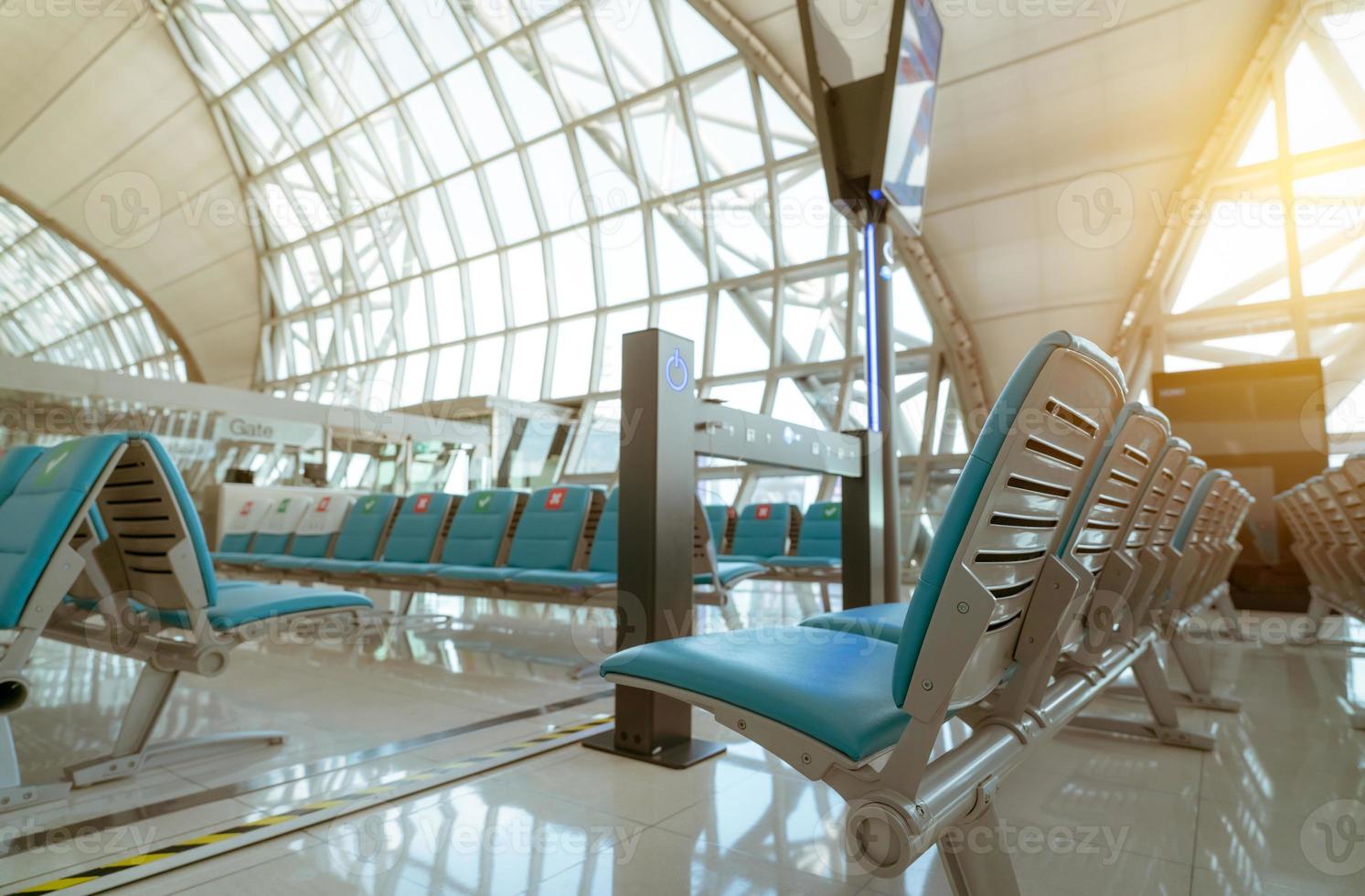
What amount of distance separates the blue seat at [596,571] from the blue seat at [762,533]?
1910 mm

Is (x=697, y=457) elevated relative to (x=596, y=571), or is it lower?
elevated

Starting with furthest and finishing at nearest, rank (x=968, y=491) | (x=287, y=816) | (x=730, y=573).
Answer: (x=730, y=573), (x=287, y=816), (x=968, y=491)

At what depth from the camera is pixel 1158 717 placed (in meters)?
2.21

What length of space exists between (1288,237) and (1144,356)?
1683mm

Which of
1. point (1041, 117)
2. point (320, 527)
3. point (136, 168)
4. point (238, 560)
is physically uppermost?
point (136, 168)

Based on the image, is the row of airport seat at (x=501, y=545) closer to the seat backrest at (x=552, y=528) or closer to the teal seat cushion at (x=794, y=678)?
the seat backrest at (x=552, y=528)

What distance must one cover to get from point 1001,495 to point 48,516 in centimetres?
187

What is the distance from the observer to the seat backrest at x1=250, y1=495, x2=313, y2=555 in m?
5.72

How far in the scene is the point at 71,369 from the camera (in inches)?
334

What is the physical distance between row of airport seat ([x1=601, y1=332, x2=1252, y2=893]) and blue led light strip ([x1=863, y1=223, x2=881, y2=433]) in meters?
1.80

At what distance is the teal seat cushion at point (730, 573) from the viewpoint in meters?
3.55

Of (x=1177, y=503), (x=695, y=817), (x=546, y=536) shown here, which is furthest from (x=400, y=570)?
(x=1177, y=503)

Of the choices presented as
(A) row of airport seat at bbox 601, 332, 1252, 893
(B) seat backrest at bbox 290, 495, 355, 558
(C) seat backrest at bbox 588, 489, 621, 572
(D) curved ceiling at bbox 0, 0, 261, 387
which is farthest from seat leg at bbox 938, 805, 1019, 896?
(D) curved ceiling at bbox 0, 0, 261, 387

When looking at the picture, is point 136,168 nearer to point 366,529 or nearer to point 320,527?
point 320,527
